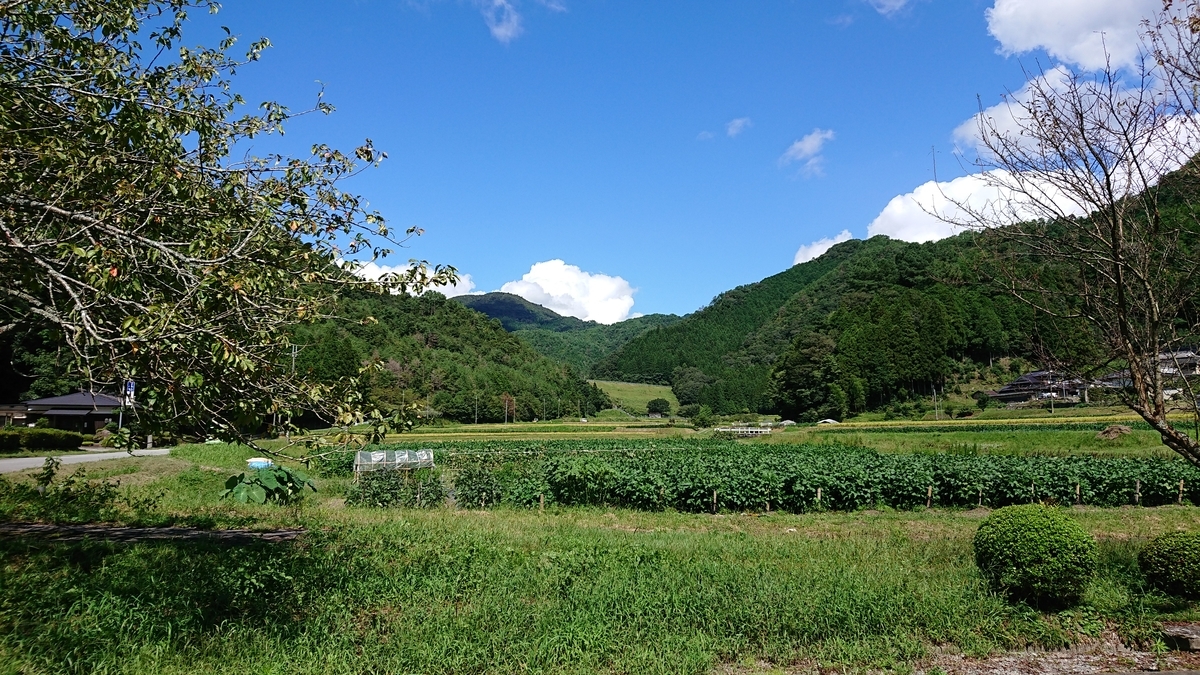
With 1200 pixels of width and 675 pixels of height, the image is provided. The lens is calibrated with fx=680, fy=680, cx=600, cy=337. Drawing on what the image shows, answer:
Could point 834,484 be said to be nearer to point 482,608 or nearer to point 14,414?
point 482,608

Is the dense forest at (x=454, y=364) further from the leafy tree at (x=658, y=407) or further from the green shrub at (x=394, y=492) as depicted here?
the green shrub at (x=394, y=492)

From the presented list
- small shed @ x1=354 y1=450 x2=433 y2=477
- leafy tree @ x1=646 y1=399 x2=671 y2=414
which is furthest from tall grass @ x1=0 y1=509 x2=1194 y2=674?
leafy tree @ x1=646 y1=399 x2=671 y2=414

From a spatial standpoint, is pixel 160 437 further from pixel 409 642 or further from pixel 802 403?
pixel 802 403

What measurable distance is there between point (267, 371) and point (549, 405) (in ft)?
356

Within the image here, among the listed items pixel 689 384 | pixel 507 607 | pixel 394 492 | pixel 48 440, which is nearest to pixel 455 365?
pixel 689 384

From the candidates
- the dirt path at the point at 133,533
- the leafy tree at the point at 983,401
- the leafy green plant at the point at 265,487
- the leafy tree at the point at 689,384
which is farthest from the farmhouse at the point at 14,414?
the leafy tree at the point at 689,384

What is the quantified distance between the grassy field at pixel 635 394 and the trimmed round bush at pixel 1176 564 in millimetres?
130761

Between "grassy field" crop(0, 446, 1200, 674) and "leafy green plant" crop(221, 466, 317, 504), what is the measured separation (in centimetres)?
721

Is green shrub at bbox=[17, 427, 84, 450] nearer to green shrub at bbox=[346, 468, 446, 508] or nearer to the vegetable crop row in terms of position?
green shrub at bbox=[346, 468, 446, 508]

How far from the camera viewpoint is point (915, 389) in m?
89.2

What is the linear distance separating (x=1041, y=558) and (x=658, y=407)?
451 ft

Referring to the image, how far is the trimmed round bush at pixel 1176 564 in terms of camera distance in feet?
27.0

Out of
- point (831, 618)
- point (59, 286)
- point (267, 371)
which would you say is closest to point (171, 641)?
point (267, 371)

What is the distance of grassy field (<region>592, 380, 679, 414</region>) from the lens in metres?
145
